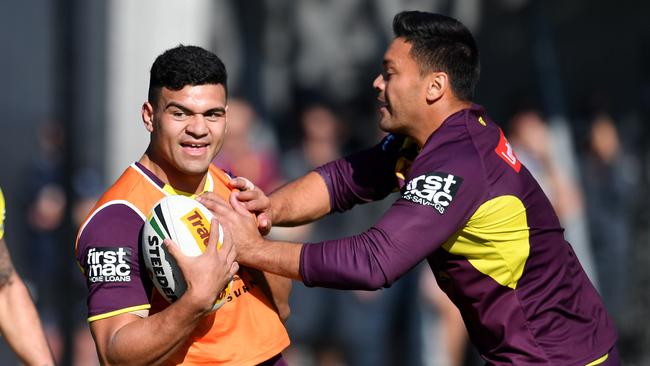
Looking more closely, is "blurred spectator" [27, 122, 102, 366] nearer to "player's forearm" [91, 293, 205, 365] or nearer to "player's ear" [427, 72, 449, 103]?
"player's ear" [427, 72, 449, 103]

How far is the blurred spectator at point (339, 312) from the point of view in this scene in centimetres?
915

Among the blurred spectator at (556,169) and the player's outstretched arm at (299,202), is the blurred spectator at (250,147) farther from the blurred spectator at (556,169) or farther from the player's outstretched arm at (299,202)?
the player's outstretched arm at (299,202)

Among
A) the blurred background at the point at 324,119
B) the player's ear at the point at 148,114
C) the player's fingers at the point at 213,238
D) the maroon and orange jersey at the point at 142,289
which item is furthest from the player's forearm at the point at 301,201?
the blurred background at the point at 324,119

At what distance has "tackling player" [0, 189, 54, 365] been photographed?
195 inches

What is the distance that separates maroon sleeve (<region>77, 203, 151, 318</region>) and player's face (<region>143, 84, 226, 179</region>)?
1.11 feet

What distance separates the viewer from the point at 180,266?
13.2ft

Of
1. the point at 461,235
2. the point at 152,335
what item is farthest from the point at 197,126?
the point at 461,235

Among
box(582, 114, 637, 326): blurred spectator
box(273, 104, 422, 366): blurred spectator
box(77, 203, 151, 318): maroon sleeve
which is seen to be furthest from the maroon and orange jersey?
box(582, 114, 637, 326): blurred spectator

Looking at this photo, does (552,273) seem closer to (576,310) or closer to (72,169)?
(576,310)

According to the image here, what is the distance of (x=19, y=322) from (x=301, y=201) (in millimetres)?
1452

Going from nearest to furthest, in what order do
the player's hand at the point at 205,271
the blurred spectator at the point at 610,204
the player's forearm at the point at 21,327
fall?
the player's hand at the point at 205,271, the player's forearm at the point at 21,327, the blurred spectator at the point at 610,204

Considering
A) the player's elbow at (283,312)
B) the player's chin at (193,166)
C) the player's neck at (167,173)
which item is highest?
the player's chin at (193,166)

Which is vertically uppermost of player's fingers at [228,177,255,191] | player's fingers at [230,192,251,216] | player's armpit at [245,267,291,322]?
player's fingers at [228,177,255,191]

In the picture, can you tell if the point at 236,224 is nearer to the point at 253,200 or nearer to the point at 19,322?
the point at 253,200
